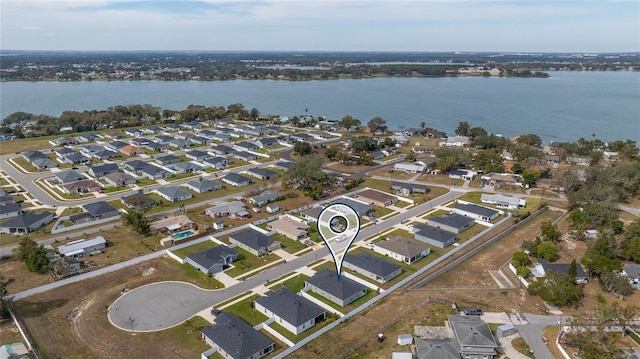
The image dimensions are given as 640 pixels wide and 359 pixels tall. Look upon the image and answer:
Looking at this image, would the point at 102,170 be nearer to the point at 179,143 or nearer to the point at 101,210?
the point at 101,210

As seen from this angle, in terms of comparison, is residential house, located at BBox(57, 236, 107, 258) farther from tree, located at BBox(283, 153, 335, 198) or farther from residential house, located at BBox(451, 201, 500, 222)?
residential house, located at BBox(451, 201, 500, 222)

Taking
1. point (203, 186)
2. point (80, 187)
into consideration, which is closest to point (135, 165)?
point (80, 187)

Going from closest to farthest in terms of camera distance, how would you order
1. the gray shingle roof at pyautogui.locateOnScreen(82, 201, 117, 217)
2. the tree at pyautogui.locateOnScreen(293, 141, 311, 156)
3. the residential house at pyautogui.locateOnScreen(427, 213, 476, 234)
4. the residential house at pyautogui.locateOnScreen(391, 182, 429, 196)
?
1. the residential house at pyautogui.locateOnScreen(427, 213, 476, 234)
2. the gray shingle roof at pyautogui.locateOnScreen(82, 201, 117, 217)
3. the residential house at pyautogui.locateOnScreen(391, 182, 429, 196)
4. the tree at pyautogui.locateOnScreen(293, 141, 311, 156)

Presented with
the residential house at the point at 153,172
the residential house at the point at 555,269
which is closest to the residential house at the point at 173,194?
the residential house at the point at 153,172

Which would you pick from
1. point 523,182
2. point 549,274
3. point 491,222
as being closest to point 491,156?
point 523,182

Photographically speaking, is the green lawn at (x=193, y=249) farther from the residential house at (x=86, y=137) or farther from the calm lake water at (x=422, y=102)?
the calm lake water at (x=422, y=102)

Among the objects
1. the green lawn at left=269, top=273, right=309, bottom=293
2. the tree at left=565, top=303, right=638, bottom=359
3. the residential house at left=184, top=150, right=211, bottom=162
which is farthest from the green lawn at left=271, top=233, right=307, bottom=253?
the residential house at left=184, top=150, right=211, bottom=162
